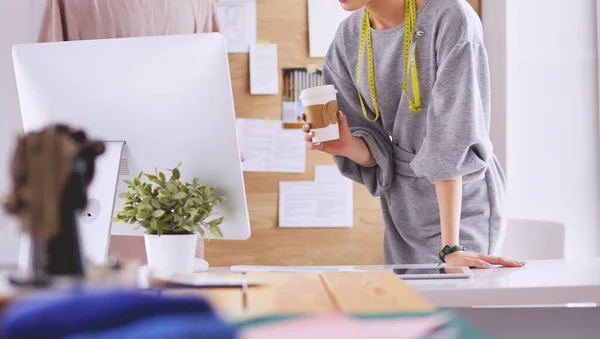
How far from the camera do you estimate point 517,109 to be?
2.82 meters

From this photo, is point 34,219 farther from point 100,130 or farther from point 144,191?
point 100,130

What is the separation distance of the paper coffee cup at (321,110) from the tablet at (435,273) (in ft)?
1.04

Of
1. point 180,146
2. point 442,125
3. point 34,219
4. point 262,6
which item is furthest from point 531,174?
point 34,219

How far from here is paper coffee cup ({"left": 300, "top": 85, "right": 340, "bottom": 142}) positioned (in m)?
1.31

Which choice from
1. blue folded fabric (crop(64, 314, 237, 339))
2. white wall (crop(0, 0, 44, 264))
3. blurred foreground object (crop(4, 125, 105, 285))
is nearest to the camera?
blue folded fabric (crop(64, 314, 237, 339))

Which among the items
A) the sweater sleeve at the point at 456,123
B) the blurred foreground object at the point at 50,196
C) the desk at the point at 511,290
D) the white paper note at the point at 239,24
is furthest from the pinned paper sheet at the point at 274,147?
the blurred foreground object at the point at 50,196

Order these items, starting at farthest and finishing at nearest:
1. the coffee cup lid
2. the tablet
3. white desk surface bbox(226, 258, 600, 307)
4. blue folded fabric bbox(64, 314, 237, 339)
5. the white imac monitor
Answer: the coffee cup lid < the white imac monitor < the tablet < white desk surface bbox(226, 258, 600, 307) < blue folded fabric bbox(64, 314, 237, 339)

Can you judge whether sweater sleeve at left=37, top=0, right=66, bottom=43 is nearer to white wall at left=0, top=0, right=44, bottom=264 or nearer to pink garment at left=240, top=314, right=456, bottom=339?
white wall at left=0, top=0, right=44, bottom=264

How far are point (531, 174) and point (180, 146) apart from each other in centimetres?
194

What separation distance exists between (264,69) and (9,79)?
104 centimetres

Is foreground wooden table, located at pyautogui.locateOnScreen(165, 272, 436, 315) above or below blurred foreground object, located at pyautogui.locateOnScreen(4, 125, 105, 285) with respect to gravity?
below

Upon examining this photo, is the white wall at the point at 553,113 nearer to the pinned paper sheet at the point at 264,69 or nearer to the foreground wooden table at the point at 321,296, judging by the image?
the pinned paper sheet at the point at 264,69

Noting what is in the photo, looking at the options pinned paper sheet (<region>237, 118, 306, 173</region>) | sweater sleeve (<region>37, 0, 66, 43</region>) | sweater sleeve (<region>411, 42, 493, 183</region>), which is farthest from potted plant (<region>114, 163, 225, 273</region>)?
pinned paper sheet (<region>237, 118, 306, 173</region>)

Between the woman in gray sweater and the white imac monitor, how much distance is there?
0.75 ft
